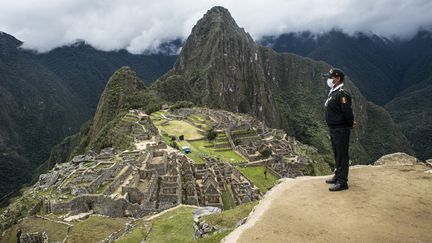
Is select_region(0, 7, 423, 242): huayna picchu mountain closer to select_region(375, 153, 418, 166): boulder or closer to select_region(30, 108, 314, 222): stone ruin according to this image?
select_region(30, 108, 314, 222): stone ruin

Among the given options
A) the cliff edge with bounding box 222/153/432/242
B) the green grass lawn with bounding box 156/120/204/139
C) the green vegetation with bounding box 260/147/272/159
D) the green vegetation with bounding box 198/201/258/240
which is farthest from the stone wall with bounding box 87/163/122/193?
the green grass lawn with bounding box 156/120/204/139

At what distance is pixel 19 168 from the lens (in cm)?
13475

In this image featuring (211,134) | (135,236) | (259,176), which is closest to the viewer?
(135,236)

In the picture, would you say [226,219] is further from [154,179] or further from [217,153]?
[217,153]

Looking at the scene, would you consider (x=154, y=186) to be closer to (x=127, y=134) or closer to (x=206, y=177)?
(x=206, y=177)

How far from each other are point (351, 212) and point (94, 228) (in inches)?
627

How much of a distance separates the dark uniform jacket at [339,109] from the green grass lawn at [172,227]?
8611mm

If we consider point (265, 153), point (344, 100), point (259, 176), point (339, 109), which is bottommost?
point (259, 176)

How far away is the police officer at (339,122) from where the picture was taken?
9641 mm

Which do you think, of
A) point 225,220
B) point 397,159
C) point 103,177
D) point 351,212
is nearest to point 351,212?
point 351,212

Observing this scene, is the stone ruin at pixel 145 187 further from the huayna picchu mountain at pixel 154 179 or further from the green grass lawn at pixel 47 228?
the green grass lawn at pixel 47 228

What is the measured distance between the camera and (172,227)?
18.4 m

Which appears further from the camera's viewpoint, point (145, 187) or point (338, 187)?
point (145, 187)

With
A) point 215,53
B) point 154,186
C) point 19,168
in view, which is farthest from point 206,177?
point 215,53
